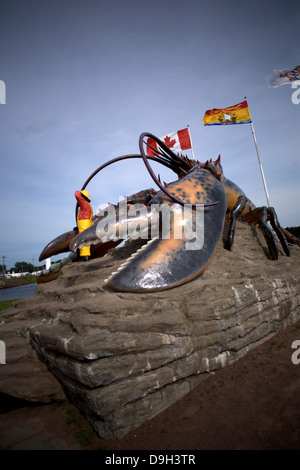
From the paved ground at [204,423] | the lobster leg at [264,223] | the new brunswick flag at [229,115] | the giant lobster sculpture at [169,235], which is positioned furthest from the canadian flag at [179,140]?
the paved ground at [204,423]

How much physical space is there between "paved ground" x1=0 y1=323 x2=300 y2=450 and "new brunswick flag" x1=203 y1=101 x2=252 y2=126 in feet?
34.3

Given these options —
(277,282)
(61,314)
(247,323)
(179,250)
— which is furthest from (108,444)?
(277,282)

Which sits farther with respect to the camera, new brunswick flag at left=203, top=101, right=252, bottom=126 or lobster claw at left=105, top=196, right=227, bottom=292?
new brunswick flag at left=203, top=101, right=252, bottom=126

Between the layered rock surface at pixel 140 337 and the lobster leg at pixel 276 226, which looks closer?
the layered rock surface at pixel 140 337

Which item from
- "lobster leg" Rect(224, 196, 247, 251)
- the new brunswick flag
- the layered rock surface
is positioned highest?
the new brunswick flag

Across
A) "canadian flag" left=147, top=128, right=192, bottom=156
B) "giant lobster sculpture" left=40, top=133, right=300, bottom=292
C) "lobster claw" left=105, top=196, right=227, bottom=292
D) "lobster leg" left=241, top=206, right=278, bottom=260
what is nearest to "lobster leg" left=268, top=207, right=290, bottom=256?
"lobster leg" left=241, top=206, right=278, bottom=260

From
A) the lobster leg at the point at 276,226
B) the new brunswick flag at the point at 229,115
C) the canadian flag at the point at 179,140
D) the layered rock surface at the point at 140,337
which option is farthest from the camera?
the new brunswick flag at the point at 229,115

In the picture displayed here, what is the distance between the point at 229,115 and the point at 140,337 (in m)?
11.3

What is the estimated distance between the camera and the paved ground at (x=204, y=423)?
1887mm

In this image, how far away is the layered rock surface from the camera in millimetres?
2027

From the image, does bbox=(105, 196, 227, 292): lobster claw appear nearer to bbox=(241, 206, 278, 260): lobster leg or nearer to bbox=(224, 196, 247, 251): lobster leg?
bbox=(224, 196, 247, 251): lobster leg

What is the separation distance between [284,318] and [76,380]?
11.7 feet

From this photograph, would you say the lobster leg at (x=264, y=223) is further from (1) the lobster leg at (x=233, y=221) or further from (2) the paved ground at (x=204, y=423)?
(2) the paved ground at (x=204, y=423)

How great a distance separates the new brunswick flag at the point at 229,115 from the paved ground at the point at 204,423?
1046cm
